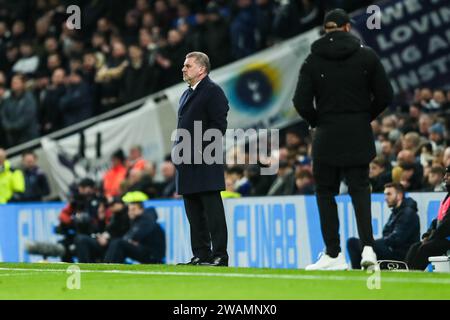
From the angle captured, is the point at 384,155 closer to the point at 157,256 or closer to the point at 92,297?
the point at 157,256

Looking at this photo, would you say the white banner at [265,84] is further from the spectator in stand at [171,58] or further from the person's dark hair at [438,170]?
the person's dark hair at [438,170]

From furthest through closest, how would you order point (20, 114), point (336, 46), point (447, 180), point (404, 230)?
point (20, 114) < point (404, 230) < point (447, 180) < point (336, 46)

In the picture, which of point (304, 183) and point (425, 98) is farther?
point (425, 98)

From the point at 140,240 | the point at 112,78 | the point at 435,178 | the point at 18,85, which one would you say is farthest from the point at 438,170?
the point at 18,85

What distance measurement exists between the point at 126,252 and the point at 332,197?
23.5 ft

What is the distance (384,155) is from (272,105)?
14.7 feet

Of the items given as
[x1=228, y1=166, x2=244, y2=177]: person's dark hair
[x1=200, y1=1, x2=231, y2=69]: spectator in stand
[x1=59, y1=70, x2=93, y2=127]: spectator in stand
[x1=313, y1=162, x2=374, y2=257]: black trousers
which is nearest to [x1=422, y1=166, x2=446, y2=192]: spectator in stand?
[x1=228, y1=166, x2=244, y2=177]: person's dark hair

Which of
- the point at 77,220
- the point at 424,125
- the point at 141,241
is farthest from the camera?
the point at 77,220

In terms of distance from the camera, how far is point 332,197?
10281 millimetres

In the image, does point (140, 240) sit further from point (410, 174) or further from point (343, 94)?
point (343, 94)

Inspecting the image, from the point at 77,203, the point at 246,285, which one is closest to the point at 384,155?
the point at 77,203

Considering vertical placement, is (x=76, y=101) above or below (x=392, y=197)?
above

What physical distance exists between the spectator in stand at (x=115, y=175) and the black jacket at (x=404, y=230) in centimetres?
706

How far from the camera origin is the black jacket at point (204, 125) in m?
11.1
